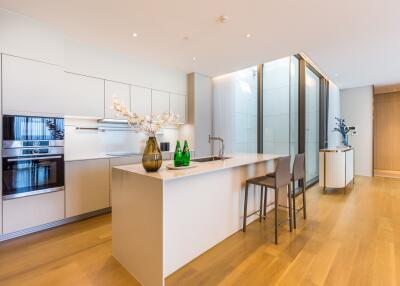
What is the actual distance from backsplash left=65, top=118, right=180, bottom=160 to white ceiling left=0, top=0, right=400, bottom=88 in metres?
1.31

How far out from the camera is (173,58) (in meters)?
3.92

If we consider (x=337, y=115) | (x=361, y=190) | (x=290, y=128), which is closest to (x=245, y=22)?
(x=290, y=128)

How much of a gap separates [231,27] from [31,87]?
263cm

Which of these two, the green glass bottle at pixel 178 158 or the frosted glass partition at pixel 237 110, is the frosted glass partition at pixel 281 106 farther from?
the green glass bottle at pixel 178 158

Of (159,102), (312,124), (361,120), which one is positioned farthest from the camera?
(361,120)

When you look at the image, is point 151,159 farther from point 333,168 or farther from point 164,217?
point 333,168

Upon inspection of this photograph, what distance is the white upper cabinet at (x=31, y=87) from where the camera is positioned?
8.23 feet

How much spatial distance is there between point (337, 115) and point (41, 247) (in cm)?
759

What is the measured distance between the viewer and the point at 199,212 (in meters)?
2.15

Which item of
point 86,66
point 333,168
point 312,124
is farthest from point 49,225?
point 312,124

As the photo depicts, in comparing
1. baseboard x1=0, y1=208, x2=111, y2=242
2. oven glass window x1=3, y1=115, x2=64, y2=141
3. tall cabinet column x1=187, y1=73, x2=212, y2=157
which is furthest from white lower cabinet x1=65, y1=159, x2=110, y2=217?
tall cabinet column x1=187, y1=73, x2=212, y2=157

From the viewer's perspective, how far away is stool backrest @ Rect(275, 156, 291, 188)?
251 cm

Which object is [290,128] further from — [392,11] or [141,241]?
[141,241]

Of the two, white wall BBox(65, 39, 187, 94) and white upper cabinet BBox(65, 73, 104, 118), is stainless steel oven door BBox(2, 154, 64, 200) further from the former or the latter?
white wall BBox(65, 39, 187, 94)
